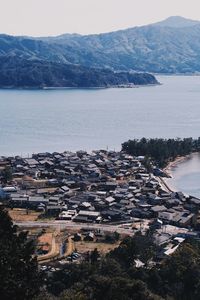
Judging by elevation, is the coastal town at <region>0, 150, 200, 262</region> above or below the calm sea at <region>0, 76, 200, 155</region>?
below

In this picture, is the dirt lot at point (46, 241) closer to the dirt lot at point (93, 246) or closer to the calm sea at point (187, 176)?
the dirt lot at point (93, 246)

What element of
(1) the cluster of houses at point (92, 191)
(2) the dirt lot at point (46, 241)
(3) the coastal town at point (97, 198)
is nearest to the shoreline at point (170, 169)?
(3) the coastal town at point (97, 198)

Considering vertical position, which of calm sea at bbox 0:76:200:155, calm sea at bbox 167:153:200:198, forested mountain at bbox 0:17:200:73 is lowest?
calm sea at bbox 167:153:200:198

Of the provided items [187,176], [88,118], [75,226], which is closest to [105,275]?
[75,226]

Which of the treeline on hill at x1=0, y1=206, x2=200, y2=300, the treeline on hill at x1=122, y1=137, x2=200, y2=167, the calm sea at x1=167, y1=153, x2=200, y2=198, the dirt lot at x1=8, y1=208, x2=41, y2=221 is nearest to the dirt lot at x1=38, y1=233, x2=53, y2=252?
the treeline on hill at x1=0, y1=206, x2=200, y2=300

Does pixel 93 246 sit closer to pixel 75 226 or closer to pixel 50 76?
pixel 75 226

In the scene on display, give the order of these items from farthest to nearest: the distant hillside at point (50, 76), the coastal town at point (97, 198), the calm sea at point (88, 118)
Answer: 1. the distant hillside at point (50, 76)
2. the calm sea at point (88, 118)
3. the coastal town at point (97, 198)

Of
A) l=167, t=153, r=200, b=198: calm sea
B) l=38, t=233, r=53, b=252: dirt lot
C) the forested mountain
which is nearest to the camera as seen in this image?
l=38, t=233, r=53, b=252: dirt lot

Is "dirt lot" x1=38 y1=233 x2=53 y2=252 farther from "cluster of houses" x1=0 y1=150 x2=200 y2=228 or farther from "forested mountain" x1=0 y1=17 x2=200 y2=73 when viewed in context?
"forested mountain" x1=0 y1=17 x2=200 y2=73
